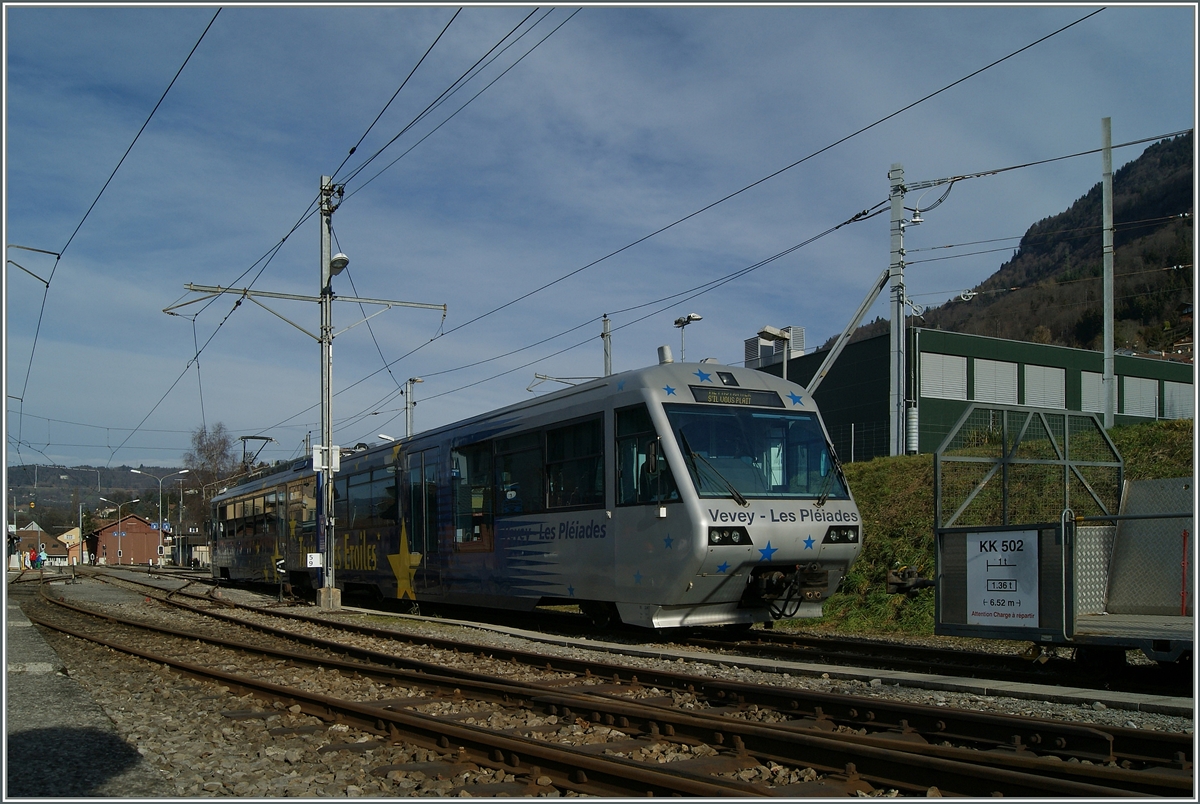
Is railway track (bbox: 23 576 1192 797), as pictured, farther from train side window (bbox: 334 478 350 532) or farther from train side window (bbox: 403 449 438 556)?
train side window (bbox: 334 478 350 532)

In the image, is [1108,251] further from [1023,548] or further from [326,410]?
[326,410]

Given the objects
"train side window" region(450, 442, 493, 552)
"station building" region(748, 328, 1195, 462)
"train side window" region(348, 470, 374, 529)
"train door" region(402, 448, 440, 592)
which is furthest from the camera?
"station building" region(748, 328, 1195, 462)

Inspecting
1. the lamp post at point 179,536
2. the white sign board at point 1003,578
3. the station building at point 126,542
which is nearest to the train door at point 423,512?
the white sign board at point 1003,578

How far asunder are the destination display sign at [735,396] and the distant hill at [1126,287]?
50.7 m

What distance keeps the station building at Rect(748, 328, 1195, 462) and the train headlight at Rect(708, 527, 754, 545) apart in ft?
75.2

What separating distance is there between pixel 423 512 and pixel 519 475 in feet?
11.4

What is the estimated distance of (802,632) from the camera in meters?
14.0

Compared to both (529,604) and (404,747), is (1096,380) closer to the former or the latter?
(529,604)

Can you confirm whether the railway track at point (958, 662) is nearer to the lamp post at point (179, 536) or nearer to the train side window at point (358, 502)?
the train side window at point (358, 502)

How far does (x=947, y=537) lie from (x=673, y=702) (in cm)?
336

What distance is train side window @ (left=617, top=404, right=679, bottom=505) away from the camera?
35.9 feet

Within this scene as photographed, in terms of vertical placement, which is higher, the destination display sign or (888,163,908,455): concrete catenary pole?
(888,163,908,455): concrete catenary pole

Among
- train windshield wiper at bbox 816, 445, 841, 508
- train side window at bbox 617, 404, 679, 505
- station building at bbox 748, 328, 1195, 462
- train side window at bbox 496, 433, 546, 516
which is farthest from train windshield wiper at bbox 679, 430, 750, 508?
station building at bbox 748, 328, 1195, 462

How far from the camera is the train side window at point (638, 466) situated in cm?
1094
